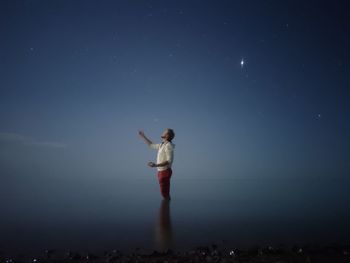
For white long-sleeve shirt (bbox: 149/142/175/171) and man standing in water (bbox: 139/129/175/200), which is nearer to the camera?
man standing in water (bbox: 139/129/175/200)

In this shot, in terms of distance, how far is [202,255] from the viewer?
5.74 m

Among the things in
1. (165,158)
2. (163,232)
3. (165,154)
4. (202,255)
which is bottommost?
(202,255)

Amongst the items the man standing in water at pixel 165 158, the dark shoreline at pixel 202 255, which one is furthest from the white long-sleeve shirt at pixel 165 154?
the dark shoreline at pixel 202 255

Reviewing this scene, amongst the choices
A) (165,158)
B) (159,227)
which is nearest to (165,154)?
(165,158)

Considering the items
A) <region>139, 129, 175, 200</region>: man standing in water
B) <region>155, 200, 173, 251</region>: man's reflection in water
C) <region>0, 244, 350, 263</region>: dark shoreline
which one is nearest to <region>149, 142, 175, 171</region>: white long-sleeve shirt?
<region>139, 129, 175, 200</region>: man standing in water

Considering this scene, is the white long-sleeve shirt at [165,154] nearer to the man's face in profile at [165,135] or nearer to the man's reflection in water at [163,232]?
the man's face in profile at [165,135]

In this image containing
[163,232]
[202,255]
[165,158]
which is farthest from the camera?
[165,158]

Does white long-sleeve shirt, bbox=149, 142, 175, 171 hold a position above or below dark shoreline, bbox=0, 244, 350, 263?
above

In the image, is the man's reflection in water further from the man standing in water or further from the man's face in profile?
the man's face in profile

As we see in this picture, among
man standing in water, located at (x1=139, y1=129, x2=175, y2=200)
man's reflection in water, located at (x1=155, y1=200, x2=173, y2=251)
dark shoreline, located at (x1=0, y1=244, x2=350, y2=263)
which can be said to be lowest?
dark shoreline, located at (x1=0, y1=244, x2=350, y2=263)

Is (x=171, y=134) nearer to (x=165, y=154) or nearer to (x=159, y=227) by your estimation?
(x=165, y=154)

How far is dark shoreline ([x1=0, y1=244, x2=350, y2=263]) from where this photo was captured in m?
5.43

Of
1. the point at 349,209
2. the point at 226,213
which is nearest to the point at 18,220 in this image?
the point at 226,213

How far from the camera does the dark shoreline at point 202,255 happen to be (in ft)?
17.8
